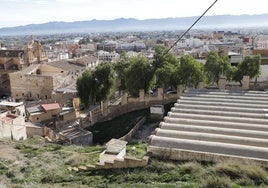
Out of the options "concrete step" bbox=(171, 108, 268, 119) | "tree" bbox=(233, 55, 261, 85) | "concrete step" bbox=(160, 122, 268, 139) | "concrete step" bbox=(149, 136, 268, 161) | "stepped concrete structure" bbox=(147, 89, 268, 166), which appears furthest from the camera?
"tree" bbox=(233, 55, 261, 85)

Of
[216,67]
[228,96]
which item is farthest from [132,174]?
[216,67]

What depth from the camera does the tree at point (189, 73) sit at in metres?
27.7

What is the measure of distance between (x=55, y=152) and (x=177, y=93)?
13.0 metres

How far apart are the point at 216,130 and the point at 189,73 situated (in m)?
14.1

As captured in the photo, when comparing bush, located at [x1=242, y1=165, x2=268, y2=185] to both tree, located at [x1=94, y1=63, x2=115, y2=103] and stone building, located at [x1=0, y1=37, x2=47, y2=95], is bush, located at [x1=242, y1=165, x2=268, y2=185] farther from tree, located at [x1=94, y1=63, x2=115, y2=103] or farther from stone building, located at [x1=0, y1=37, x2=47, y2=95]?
stone building, located at [x1=0, y1=37, x2=47, y2=95]

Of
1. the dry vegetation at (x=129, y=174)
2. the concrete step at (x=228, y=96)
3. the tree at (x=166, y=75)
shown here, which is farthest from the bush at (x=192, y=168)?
the tree at (x=166, y=75)

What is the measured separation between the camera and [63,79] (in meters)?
53.0

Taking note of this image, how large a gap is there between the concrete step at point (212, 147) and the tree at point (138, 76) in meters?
15.4

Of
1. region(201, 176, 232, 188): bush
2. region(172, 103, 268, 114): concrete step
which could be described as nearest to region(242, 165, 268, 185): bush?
region(201, 176, 232, 188): bush

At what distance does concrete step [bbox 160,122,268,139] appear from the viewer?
1353 centimetres

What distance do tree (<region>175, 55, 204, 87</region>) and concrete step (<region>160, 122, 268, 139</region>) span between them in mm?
13385

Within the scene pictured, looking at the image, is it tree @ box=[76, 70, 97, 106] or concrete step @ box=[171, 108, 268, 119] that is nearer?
concrete step @ box=[171, 108, 268, 119]

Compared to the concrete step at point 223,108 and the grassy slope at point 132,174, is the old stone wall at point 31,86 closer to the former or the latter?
the concrete step at point 223,108

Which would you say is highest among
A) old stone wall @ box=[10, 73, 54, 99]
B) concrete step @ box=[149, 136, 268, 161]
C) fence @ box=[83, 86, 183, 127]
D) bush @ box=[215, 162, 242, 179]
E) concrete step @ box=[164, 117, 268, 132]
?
concrete step @ box=[164, 117, 268, 132]
